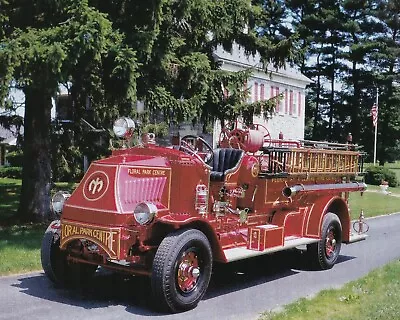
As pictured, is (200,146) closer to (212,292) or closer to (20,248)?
(212,292)

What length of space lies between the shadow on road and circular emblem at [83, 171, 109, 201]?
4.07 feet

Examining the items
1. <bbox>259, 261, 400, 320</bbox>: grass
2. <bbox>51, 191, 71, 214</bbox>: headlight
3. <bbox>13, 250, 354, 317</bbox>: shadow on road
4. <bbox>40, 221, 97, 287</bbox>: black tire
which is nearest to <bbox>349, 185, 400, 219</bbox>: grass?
<bbox>13, 250, 354, 317</bbox>: shadow on road

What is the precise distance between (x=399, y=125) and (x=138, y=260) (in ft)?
166

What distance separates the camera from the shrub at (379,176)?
34.5 meters

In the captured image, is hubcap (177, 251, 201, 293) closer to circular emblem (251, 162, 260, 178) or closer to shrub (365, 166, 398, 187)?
circular emblem (251, 162, 260, 178)

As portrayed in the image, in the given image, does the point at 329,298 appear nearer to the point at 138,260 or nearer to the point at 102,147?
the point at 138,260

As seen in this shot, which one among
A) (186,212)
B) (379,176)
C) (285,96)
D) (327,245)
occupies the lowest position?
(327,245)

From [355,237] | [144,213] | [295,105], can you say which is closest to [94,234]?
[144,213]

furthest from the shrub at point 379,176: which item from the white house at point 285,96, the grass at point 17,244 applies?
the grass at point 17,244

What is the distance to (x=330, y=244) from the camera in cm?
1002

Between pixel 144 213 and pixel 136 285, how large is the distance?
184 centimetres

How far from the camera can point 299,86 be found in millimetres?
42094

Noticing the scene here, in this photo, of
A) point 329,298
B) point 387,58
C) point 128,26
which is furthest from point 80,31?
point 387,58

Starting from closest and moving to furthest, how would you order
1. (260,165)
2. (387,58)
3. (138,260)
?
(138,260) < (260,165) < (387,58)
